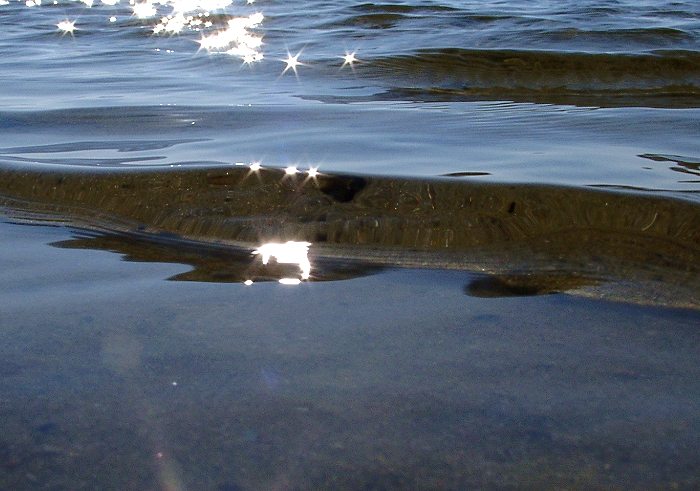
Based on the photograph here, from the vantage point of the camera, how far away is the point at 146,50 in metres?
6.62

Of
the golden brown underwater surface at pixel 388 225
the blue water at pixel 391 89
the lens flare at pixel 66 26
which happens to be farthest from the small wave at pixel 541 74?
the lens flare at pixel 66 26

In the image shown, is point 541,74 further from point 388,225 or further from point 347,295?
point 347,295

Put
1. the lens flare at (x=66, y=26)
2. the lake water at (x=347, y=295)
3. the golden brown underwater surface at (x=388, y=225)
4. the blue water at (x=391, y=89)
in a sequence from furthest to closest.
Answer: the lens flare at (x=66, y=26) → the blue water at (x=391, y=89) → the golden brown underwater surface at (x=388, y=225) → the lake water at (x=347, y=295)

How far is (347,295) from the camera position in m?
1.71

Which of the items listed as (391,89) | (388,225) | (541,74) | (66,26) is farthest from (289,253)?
(66,26)

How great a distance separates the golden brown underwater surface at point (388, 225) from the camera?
5.92 ft

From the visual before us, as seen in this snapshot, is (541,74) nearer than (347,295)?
No

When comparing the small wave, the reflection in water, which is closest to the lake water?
the reflection in water

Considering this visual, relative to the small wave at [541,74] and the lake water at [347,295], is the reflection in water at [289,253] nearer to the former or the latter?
the lake water at [347,295]

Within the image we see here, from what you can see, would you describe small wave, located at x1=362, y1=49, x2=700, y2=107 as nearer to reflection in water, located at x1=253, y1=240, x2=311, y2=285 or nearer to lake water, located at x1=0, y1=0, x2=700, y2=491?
lake water, located at x1=0, y1=0, x2=700, y2=491

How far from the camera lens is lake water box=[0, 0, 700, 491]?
112 cm

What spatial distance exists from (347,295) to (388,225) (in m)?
0.39

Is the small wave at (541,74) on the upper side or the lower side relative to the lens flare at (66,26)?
lower

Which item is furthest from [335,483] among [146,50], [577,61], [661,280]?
[146,50]
